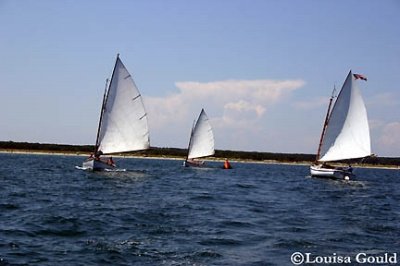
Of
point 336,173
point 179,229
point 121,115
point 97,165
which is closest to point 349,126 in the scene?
point 336,173

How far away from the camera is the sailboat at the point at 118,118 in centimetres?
6172

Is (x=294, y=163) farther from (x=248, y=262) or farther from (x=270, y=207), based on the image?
(x=248, y=262)

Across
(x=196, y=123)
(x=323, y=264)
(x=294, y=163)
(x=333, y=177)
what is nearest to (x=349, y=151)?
(x=333, y=177)

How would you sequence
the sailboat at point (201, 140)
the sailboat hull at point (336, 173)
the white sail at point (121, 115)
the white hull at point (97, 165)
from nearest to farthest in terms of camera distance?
the white hull at point (97, 165)
the white sail at point (121, 115)
the sailboat hull at point (336, 173)
the sailboat at point (201, 140)

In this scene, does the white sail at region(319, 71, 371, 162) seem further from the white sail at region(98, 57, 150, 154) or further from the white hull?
the white hull

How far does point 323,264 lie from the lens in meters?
16.3

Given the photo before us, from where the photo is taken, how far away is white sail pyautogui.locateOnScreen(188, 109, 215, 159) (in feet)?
299

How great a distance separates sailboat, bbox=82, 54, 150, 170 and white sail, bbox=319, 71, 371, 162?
25216mm

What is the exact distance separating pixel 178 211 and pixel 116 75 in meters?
36.6

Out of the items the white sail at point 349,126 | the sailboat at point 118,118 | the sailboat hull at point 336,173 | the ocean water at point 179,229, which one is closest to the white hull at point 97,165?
the sailboat at point 118,118

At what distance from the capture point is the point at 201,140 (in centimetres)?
9250

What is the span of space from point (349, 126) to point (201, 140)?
33004 mm

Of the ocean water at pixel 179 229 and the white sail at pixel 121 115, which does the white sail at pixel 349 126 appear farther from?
the ocean water at pixel 179 229

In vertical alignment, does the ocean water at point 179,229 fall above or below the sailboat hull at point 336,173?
below
